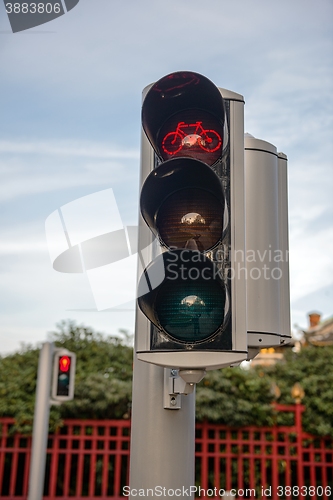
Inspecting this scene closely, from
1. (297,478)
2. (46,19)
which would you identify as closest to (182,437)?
(46,19)

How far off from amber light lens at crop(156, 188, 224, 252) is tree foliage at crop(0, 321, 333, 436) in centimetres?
748

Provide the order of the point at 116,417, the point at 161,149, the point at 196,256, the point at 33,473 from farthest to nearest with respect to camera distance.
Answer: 1. the point at 116,417
2. the point at 33,473
3. the point at 161,149
4. the point at 196,256

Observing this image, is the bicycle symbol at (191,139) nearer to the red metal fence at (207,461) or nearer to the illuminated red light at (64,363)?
the illuminated red light at (64,363)

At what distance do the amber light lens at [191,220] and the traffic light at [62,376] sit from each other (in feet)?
15.1

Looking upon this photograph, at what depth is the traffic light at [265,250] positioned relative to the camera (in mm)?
1729

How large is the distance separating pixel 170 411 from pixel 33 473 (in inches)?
145

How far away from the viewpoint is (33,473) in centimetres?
481

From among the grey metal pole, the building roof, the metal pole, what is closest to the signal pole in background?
the grey metal pole

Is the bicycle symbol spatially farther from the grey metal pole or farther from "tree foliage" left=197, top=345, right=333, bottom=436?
"tree foliage" left=197, top=345, right=333, bottom=436

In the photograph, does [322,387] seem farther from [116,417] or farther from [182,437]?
[182,437]

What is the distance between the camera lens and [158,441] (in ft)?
5.30

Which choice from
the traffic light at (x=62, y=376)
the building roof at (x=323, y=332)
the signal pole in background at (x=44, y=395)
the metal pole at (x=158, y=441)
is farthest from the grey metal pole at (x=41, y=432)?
the building roof at (x=323, y=332)

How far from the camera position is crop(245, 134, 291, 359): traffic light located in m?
1.73

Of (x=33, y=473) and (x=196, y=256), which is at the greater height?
(x=196, y=256)
